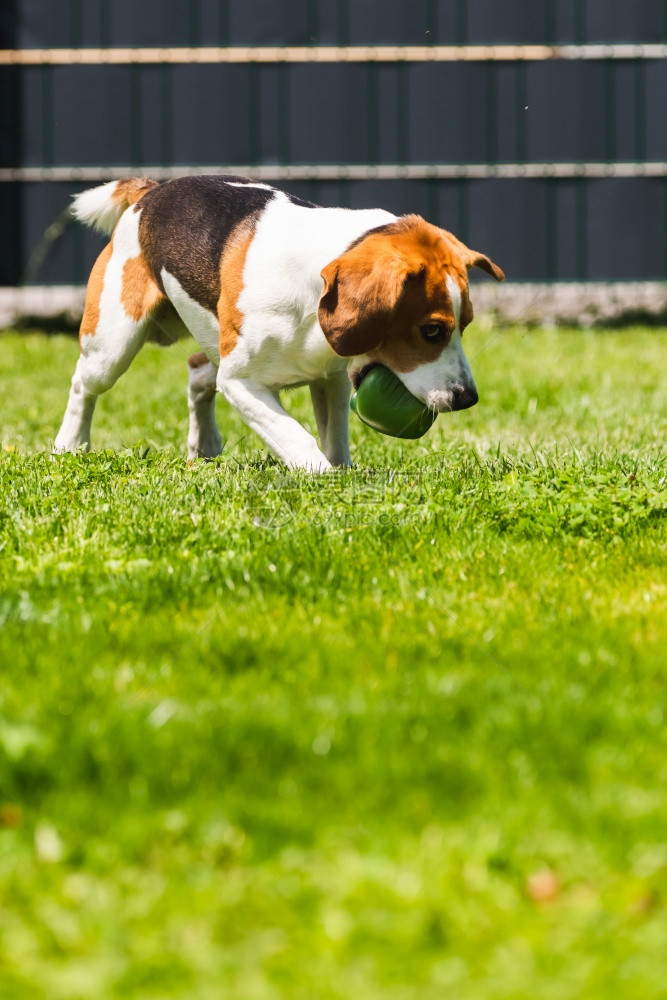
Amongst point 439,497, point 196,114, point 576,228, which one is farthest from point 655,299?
point 439,497

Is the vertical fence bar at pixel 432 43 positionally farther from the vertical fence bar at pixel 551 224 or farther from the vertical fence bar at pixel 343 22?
the vertical fence bar at pixel 551 224

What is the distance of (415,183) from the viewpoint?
12.0 meters

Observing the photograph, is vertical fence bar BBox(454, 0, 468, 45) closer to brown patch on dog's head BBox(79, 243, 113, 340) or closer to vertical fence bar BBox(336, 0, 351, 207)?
vertical fence bar BBox(336, 0, 351, 207)

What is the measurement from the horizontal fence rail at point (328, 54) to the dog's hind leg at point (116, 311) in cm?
646

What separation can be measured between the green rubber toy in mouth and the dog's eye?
217 mm

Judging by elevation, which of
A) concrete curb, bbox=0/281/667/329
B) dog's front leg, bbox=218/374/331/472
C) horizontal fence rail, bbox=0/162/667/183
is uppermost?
horizontal fence rail, bbox=0/162/667/183

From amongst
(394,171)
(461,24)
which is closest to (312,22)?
(461,24)

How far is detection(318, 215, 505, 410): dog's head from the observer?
4.49 metres

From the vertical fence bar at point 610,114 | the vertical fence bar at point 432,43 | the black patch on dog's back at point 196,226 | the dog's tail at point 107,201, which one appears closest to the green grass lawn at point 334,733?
the black patch on dog's back at point 196,226

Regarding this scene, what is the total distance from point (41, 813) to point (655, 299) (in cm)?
1076

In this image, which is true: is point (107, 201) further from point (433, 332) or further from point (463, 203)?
point (463, 203)

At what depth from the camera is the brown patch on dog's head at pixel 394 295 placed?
4.48 metres

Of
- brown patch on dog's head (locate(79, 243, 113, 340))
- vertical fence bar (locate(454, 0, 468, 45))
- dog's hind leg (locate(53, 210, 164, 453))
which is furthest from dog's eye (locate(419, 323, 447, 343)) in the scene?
vertical fence bar (locate(454, 0, 468, 45))

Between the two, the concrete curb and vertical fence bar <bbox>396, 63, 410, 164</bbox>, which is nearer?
vertical fence bar <bbox>396, 63, 410, 164</bbox>
